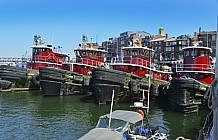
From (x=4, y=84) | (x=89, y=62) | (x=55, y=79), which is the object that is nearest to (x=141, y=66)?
(x=55, y=79)

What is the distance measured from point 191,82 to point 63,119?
9.28 m

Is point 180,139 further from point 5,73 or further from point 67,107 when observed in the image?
point 5,73

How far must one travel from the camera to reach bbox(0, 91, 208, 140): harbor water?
14.6 metres

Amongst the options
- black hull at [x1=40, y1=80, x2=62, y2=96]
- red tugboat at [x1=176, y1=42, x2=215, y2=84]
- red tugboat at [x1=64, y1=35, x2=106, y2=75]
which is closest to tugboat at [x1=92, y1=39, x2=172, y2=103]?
red tugboat at [x1=176, y1=42, x2=215, y2=84]

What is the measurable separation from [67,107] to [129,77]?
6.04 meters

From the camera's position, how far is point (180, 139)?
1216cm

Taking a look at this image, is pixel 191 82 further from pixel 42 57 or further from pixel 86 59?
pixel 42 57

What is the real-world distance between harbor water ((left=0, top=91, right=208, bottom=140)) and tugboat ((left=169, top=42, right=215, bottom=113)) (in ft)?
2.56

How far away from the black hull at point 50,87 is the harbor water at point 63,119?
2580 millimetres

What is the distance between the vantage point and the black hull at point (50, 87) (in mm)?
27406

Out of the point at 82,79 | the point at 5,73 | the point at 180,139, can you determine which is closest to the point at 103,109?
the point at 82,79

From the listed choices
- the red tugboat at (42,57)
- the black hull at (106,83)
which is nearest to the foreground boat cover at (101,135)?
the black hull at (106,83)

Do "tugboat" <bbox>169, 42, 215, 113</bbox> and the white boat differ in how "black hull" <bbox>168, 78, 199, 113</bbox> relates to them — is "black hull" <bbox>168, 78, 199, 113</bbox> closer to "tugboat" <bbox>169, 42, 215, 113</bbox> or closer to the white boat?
"tugboat" <bbox>169, 42, 215, 113</bbox>

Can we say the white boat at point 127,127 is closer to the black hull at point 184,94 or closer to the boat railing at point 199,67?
Result: the black hull at point 184,94
